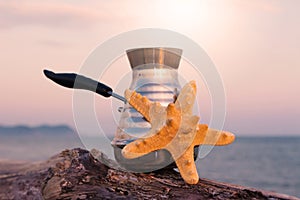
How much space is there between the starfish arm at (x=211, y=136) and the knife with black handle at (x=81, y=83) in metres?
0.45

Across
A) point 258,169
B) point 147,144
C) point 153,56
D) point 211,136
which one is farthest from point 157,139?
point 258,169

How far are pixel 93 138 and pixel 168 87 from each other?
492 millimetres

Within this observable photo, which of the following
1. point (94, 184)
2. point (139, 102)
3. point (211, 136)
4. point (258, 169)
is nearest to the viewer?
point (94, 184)

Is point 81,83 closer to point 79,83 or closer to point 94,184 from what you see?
point 79,83

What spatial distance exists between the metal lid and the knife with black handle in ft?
0.70

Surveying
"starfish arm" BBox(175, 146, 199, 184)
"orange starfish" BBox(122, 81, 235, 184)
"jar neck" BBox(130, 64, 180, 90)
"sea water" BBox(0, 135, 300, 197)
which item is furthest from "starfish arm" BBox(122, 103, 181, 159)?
"sea water" BBox(0, 135, 300, 197)

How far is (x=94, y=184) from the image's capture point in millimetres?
2305

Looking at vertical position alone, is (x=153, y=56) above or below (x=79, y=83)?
above

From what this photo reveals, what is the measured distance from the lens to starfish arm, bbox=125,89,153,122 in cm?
239

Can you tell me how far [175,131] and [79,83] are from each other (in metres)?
0.59

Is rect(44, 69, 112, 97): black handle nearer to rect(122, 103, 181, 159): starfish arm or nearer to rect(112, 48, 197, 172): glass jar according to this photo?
rect(112, 48, 197, 172): glass jar

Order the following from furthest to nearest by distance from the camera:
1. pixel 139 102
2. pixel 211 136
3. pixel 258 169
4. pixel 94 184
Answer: pixel 258 169
pixel 211 136
pixel 139 102
pixel 94 184

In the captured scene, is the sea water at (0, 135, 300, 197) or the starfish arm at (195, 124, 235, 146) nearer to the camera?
the starfish arm at (195, 124, 235, 146)

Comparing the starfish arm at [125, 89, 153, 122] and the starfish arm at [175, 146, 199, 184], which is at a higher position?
the starfish arm at [125, 89, 153, 122]
